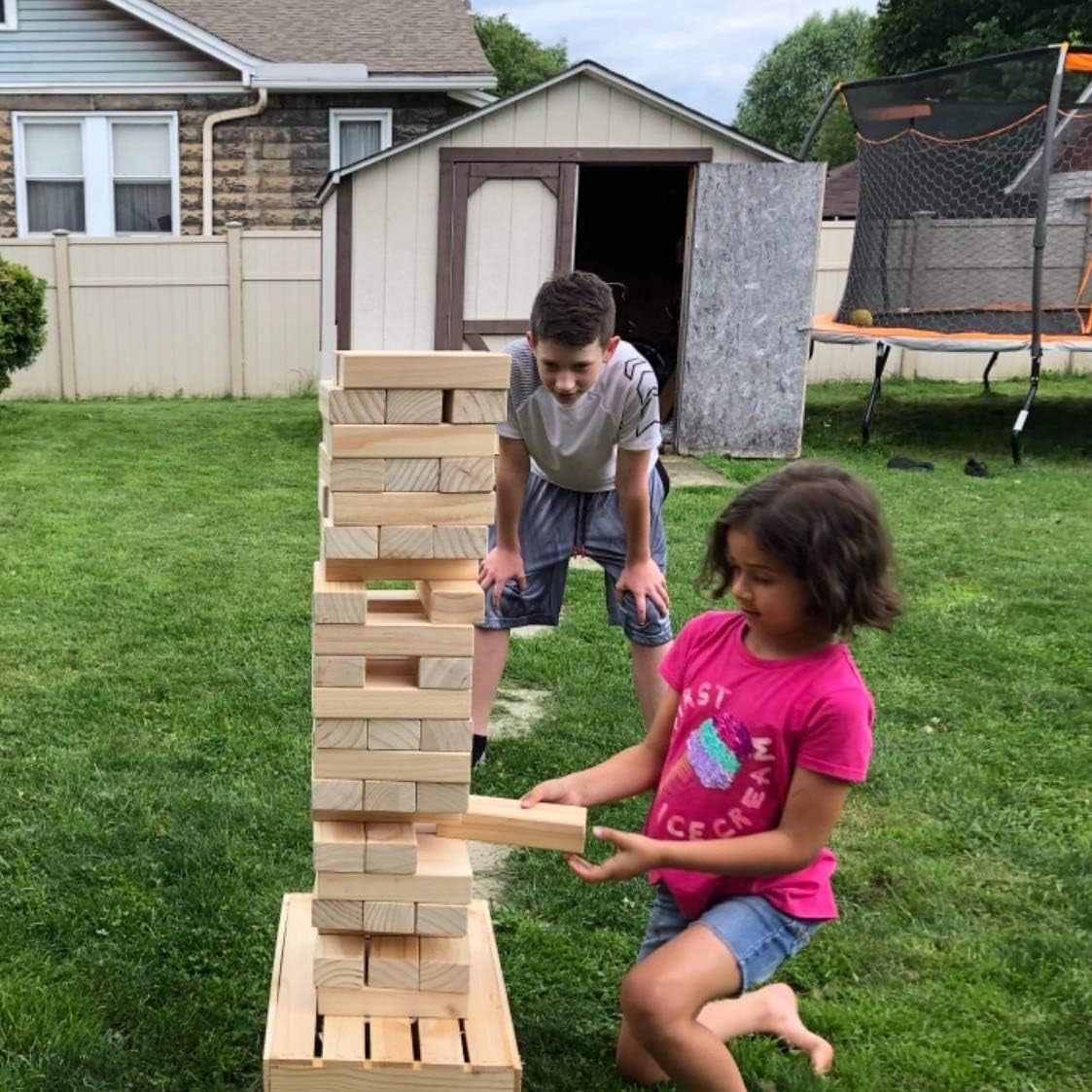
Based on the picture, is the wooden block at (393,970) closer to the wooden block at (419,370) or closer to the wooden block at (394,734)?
the wooden block at (394,734)

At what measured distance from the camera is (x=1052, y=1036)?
2.42m

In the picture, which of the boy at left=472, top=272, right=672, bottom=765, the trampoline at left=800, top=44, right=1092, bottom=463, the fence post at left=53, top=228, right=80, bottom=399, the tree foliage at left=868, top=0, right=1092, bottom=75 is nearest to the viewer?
the boy at left=472, top=272, right=672, bottom=765

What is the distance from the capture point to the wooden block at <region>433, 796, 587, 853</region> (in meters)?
2.05

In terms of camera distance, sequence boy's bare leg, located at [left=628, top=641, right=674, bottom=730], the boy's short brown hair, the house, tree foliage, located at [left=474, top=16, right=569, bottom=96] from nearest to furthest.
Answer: the boy's short brown hair < boy's bare leg, located at [left=628, top=641, right=674, bottom=730] < the house < tree foliage, located at [left=474, top=16, right=569, bottom=96]

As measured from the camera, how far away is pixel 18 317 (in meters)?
10.3

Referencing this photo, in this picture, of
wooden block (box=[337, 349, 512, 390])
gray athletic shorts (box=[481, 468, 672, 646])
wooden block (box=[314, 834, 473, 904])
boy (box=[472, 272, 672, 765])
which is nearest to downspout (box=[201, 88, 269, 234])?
boy (box=[472, 272, 672, 765])

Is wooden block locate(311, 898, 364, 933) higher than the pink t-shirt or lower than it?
lower

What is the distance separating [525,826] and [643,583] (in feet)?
4.38

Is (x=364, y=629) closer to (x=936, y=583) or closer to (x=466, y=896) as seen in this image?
(x=466, y=896)

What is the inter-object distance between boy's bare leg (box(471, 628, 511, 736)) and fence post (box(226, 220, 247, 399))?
10.1m

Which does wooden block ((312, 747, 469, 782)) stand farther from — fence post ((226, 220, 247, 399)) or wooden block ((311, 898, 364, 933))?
fence post ((226, 220, 247, 399))

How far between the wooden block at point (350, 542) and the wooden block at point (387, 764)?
0.33 meters

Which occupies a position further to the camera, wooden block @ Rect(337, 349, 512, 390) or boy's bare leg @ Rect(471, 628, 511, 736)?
boy's bare leg @ Rect(471, 628, 511, 736)

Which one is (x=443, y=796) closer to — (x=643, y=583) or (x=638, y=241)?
(x=643, y=583)
